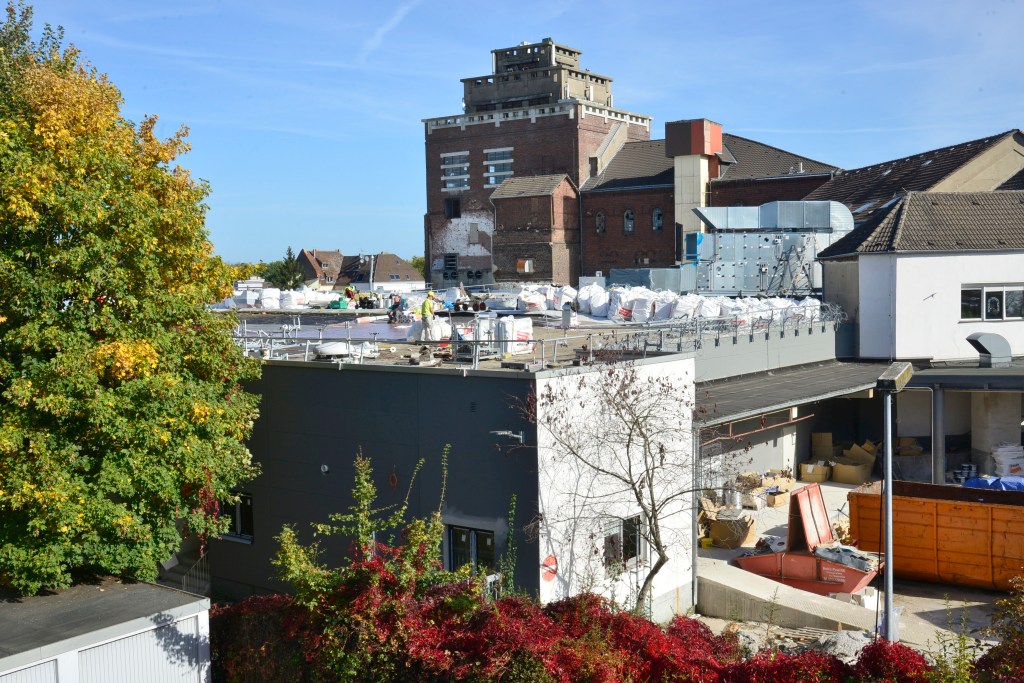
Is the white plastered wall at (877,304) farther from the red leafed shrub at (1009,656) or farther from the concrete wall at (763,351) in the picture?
the red leafed shrub at (1009,656)

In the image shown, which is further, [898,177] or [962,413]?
[898,177]

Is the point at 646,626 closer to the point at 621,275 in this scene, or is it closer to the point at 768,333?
the point at 768,333

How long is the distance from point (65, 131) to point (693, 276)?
24112mm

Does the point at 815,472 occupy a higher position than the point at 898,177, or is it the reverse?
the point at 898,177

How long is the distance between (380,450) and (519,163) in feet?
160

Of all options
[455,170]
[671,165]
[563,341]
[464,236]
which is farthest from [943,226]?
[455,170]

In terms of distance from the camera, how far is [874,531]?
65.8 ft

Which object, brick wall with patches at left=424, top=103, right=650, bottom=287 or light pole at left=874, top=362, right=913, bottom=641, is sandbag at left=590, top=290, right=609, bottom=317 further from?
brick wall with patches at left=424, top=103, right=650, bottom=287

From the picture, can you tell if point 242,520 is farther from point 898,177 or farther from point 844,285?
point 898,177

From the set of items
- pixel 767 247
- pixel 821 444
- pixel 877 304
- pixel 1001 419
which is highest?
A: pixel 767 247

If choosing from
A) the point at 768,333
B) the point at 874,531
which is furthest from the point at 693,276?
the point at 874,531

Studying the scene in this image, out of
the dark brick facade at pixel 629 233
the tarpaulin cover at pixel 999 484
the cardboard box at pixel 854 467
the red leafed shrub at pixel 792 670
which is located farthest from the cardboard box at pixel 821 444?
the dark brick facade at pixel 629 233

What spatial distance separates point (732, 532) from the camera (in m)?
20.5

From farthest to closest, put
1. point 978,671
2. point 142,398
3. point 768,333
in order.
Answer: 1. point 768,333
2. point 142,398
3. point 978,671
